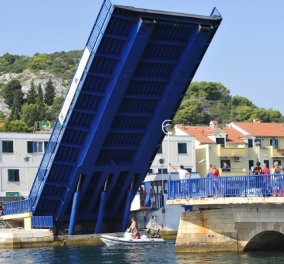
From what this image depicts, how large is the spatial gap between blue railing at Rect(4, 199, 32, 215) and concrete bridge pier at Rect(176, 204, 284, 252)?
10.1 meters

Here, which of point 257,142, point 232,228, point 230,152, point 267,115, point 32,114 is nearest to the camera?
point 232,228

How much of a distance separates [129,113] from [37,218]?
7.32m

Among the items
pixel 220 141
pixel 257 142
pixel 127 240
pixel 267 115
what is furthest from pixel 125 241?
pixel 267 115

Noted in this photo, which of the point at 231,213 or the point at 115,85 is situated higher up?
the point at 115,85

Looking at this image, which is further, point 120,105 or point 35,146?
point 35,146

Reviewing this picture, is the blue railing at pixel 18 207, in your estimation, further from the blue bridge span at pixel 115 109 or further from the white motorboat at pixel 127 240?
the white motorboat at pixel 127 240

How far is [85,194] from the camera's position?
36.5 m

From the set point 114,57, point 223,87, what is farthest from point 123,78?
point 223,87

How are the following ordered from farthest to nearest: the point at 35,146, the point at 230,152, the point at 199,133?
the point at 199,133, the point at 230,152, the point at 35,146

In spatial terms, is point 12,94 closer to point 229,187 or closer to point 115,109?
point 115,109

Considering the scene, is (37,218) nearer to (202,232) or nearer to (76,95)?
(76,95)

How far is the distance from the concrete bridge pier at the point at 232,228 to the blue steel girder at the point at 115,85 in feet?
17.9

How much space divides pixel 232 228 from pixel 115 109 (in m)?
7.20

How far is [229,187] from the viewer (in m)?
27.0
